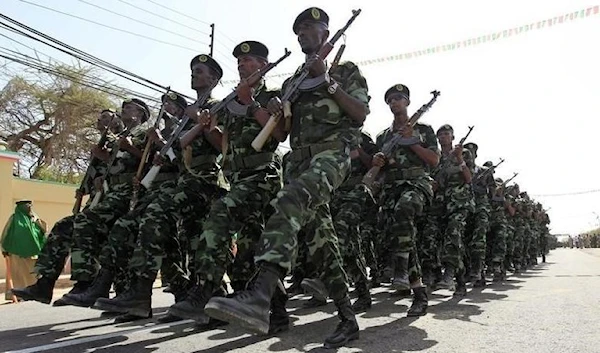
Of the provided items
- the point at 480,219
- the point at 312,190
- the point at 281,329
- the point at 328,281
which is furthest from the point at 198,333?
the point at 480,219

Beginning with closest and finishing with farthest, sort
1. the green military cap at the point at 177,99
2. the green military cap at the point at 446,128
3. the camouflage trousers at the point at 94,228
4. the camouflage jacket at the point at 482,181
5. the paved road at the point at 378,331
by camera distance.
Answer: the paved road at the point at 378,331, the camouflage trousers at the point at 94,228, the green military cap at the point at 177,99, the green military cap at the point at 446,128, the camouflage jacket at the point at 482,181

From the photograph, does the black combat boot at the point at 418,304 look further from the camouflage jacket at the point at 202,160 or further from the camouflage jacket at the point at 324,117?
the camouflage jacket at the point at 202,160

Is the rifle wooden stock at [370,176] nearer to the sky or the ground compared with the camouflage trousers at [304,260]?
nearer to the sky

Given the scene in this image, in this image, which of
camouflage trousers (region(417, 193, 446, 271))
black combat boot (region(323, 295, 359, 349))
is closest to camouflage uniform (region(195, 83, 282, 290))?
black combat boot (region(323, 295, 359, 349))

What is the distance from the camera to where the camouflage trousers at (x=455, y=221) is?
6.74 meters

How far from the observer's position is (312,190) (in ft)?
11.3

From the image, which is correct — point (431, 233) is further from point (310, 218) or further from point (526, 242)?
point (526, 242)

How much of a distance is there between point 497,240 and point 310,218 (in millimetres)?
7358

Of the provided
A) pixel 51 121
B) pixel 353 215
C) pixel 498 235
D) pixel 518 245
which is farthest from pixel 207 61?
pixel 51 121

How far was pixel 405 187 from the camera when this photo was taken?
560 cm

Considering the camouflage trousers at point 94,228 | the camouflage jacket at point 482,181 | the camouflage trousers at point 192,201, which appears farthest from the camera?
the camouflage jacket at point 482,181

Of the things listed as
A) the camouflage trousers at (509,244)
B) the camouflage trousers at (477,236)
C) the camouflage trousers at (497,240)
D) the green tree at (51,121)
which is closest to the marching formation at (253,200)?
the camouflage trousers at (477,236)

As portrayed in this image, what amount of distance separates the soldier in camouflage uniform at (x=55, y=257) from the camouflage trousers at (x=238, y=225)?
Result: 1.51 m

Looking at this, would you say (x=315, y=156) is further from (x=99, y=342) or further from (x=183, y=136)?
(x=99, y=342)
